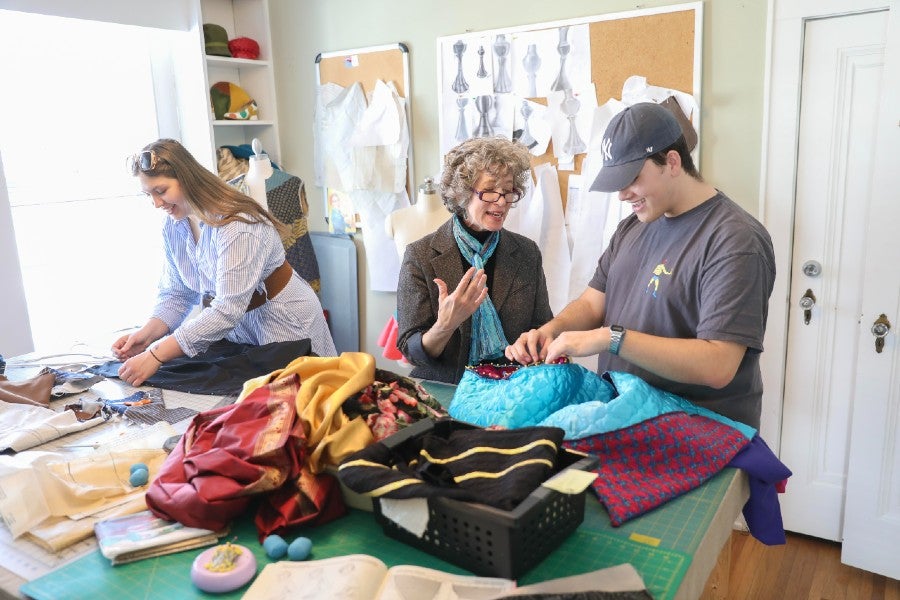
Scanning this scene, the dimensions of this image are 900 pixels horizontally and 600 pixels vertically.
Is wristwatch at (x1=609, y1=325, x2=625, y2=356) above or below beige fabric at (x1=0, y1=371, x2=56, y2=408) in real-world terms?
above

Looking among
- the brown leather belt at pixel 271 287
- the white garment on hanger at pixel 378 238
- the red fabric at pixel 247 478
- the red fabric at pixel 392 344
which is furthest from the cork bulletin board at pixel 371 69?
the red fabric at pixel 247 478

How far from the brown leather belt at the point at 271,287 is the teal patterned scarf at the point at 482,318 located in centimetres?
63

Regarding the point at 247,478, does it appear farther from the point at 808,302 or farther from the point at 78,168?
the point at 78,168

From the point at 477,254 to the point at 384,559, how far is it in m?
1.22

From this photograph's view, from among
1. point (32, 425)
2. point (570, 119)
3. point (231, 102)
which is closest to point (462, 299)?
point (32, 425)

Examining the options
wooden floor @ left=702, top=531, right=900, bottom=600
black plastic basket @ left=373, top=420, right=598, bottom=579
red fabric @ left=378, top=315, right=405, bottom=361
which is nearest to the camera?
black plastic basket @ left=373, top=420, right=598, bottom=579

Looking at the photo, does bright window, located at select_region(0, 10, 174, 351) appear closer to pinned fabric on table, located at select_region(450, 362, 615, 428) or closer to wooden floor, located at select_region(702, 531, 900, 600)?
pinned fabric on table, located at select_region(450, 362, 615, 428)

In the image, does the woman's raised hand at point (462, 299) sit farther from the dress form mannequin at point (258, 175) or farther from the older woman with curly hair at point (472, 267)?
the dress form mannequin at point (258, 175)

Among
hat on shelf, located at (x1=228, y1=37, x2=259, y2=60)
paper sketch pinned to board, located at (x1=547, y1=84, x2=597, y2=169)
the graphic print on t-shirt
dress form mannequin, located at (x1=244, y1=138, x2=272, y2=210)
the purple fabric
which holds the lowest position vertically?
the purple fabric

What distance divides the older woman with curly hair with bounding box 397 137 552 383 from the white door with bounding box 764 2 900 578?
1043 mm

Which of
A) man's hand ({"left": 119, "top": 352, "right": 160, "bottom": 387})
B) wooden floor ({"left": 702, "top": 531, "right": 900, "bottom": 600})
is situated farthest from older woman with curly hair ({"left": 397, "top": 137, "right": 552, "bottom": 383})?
wooden floor ({"left": 702, "top": 531, "right": 900, "bottom": 600})

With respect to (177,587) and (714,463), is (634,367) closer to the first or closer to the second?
(714,463)

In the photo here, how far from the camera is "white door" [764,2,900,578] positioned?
2.37 metres

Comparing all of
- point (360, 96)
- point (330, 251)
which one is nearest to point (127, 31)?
point (360, 96)
